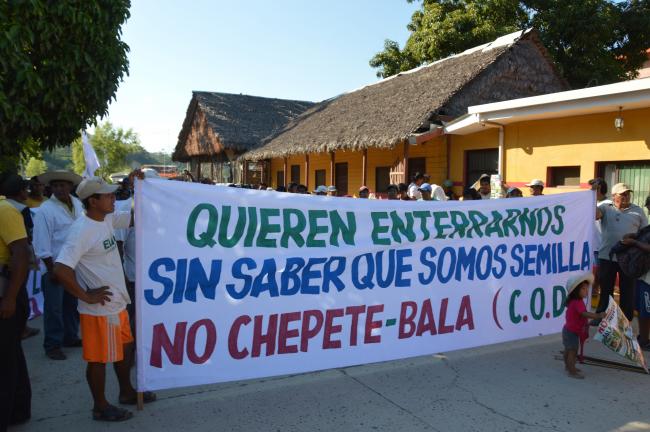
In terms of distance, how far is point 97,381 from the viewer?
3.40m

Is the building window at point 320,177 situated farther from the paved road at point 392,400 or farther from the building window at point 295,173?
the paved road at point 392,400

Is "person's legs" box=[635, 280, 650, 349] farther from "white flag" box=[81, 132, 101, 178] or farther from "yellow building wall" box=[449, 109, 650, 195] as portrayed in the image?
"white flag" box=[81, 132, 101, 178]

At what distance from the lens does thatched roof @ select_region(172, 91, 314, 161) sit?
21.5m

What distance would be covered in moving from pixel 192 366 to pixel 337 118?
528 inches

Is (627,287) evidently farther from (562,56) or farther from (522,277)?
(562,56)

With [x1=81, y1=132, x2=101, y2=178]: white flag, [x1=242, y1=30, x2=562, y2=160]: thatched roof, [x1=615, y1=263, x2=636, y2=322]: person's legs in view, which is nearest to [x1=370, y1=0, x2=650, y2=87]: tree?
[x1=242, y1=30, x2=562, y2=160]: thatched roof

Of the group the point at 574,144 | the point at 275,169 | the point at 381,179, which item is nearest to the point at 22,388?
the point at 574,144

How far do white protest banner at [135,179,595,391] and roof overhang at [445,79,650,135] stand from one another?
3594 mm

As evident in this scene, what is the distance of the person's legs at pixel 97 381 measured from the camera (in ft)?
11.1

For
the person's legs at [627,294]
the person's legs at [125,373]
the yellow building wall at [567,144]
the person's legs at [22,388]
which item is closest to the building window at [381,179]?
the yellow building wall at [567,144]

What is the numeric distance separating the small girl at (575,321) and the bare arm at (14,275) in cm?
427

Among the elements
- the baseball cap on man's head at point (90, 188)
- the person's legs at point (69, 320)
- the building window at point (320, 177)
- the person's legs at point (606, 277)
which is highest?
the building window at point (320, 177)

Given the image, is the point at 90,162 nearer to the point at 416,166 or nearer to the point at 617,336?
the point at 617,336

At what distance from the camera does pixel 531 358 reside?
4.87 metres
